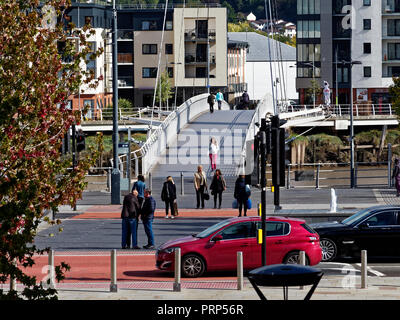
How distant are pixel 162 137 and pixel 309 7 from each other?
210ft

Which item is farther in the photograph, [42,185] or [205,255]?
[205,255]

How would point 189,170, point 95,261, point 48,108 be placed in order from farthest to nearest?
1. point 189,170
2. point 95,261
3. point 48,108

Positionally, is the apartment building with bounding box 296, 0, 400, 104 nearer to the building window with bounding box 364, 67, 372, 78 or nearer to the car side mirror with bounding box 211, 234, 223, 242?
the building window with bounding box 364, 67, 372, 78

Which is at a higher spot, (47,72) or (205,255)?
(47,72)

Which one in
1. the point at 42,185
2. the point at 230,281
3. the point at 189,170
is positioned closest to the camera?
the point at 42,185

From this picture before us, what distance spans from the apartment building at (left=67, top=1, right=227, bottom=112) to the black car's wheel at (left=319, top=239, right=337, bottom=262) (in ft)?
264

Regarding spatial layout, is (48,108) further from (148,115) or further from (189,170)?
(148,115)

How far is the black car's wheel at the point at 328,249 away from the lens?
893 inches

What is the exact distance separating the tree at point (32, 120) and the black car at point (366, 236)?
8.30 metres

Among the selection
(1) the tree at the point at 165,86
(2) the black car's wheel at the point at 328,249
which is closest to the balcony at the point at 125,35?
(1) the tree at the point at 165,86

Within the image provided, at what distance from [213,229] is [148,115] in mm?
68431
